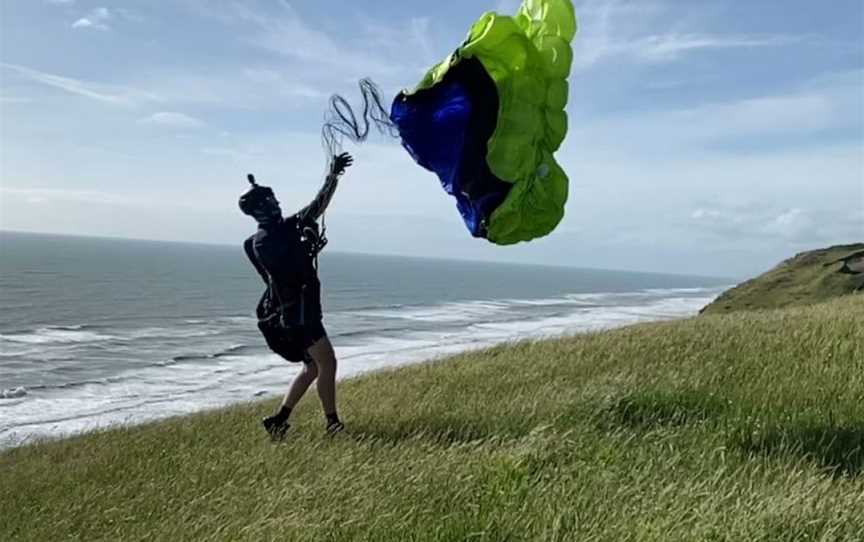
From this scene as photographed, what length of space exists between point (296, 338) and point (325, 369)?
40 centimetres

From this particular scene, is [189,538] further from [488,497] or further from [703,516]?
[703,516]

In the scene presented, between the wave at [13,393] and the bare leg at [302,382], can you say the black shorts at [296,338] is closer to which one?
the bare leg at [302,382]

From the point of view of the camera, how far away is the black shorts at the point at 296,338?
20.7ft

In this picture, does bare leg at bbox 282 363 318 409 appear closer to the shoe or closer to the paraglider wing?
the shoe

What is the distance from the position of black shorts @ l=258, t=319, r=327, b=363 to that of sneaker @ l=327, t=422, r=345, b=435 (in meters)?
0.60

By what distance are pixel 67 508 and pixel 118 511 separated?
65cm

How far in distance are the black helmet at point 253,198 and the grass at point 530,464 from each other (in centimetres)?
206

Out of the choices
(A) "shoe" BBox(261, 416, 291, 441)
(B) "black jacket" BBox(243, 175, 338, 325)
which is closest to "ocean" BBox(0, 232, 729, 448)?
(A) "shoe" BBox(261, 416, 291, 441)

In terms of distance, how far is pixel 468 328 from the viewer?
52.3 m

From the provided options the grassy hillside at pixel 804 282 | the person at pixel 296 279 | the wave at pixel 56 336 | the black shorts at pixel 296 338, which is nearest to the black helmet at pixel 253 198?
the person at pixel 296 279

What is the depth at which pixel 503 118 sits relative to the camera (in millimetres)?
5031

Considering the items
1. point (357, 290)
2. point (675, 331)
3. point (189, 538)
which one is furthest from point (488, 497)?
point (357, 290)

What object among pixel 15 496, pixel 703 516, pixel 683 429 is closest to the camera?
pixel 703 516

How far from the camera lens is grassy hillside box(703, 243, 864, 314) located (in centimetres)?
3347
